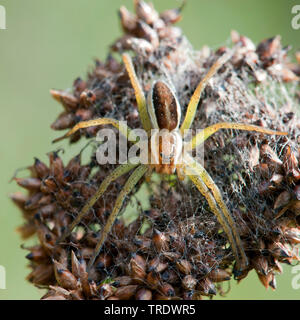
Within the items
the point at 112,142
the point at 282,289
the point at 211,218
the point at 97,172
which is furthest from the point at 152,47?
the point at 282,289

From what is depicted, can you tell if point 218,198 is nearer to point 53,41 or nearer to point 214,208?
point 214,208

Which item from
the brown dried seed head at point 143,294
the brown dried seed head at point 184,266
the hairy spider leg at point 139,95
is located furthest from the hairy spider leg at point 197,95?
the brown dried seed head at point 143,294

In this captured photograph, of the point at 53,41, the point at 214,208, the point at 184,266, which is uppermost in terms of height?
the point at 53,41

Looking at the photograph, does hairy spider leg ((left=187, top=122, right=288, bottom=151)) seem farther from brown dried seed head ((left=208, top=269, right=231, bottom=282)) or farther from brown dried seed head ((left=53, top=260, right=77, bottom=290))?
brown dried seed head ((left=53, top=260, right=77, bottom=290))

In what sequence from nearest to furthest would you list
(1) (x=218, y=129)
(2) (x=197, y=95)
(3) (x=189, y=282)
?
(3) (x=189, y=282)
(1) (x=218, y=129)
(2) (x=197, y=95)

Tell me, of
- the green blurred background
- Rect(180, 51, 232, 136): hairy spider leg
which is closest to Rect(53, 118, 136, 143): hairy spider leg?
Rect(180, 51, 232, 136): hairy spider leg

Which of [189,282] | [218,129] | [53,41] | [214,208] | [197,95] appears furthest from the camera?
[53,41]

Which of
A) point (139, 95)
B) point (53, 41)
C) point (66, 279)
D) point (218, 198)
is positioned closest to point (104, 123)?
point (139, 95)

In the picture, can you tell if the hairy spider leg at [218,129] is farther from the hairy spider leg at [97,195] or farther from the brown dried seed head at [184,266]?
the brown dried seed head at [184,266]
